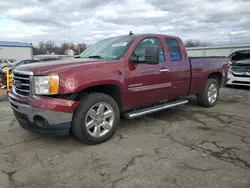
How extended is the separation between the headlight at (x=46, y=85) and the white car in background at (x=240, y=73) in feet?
28.2

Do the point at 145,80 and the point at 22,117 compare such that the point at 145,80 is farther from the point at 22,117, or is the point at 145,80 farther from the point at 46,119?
the point at 22,117

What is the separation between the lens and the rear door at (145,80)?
4.13m

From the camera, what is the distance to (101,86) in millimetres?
3896

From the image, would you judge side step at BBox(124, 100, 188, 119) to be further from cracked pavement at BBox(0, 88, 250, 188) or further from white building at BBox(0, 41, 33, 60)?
white building at BBox(0, 41, 33, 60)

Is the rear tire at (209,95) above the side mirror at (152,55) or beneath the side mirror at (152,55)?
beneath

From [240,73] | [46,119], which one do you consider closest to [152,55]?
[46,119]

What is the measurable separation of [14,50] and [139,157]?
40.0 meters

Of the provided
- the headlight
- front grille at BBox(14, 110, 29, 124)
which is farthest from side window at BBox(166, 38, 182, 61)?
front grille at BBox(14, 110, 29, 124)

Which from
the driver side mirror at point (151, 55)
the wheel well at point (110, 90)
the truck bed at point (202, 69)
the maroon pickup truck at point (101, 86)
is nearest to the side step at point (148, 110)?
the maroon pickup truck at point (101, 86)

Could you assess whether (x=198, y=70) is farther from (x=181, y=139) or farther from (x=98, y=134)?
(x=98, y=134)

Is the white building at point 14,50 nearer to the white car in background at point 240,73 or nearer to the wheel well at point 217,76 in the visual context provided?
the white car in background at point 240,73

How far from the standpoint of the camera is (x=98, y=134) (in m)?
3.78

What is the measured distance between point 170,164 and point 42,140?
2268 mm

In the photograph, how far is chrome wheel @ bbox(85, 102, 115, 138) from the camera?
3658 millimetres
